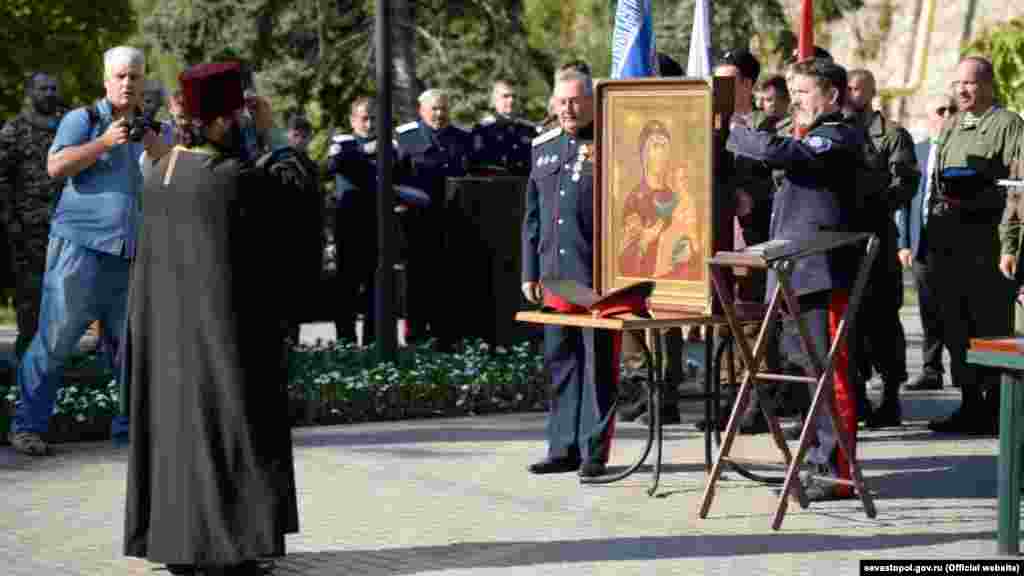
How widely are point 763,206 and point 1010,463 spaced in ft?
13.5

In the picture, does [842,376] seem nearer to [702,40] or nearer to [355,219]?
[702,40]

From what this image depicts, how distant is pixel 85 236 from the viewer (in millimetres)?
10820

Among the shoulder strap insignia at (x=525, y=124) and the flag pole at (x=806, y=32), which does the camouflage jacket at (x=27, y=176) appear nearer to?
the shoulder strap insignia at (x=525, y=124)

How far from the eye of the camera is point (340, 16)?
31312 millimetres

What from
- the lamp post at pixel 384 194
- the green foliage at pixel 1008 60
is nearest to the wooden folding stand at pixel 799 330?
the lamp post at pixel 384 194

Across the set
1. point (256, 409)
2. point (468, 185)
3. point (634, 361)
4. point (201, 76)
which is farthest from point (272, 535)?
point (468, 185)

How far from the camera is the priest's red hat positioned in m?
7.64

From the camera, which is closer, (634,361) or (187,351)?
(187,351)

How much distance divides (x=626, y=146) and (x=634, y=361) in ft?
11.6

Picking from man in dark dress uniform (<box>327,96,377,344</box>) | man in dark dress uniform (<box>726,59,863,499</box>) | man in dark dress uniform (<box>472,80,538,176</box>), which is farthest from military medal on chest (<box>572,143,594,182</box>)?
man in dark dress uniform (<box>327,96,377,344</box>)

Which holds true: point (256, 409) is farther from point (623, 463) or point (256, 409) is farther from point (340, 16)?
point (340, 16)

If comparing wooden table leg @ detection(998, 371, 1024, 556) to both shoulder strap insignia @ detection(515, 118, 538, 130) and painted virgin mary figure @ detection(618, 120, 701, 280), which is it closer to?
painted virgin mary figure @ detection(618, 120, 701, 280)

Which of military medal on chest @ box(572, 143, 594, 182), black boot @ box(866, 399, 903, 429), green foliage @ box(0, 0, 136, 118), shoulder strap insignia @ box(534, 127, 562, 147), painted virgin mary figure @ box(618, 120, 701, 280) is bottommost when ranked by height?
black boot @ box(866, 399, 903, 429)

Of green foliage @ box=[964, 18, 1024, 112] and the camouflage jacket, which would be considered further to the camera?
green foliage @ box=[964, 18, 1024, 112]
